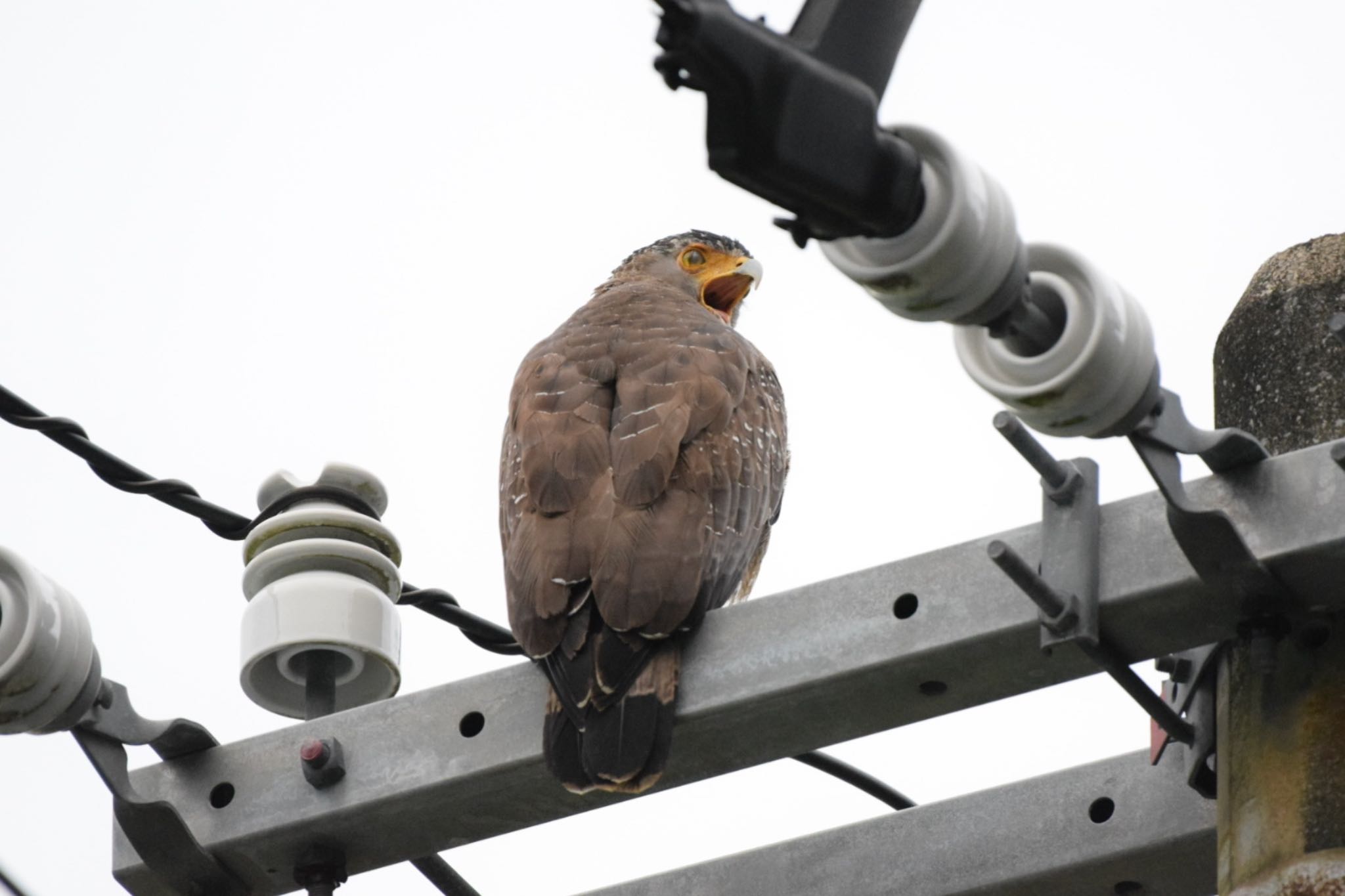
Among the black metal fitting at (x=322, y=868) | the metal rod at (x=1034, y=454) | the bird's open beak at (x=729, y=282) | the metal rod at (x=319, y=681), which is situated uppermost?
the bird's open beak at (x=729, y=282)

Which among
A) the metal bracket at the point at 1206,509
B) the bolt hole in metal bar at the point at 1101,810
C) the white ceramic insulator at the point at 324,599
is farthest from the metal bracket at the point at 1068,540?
the white ceramic insulator at the point at 324,599

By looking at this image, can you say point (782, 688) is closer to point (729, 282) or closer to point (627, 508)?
point (627, 508)

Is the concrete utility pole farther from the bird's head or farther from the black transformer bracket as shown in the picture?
the bird's head

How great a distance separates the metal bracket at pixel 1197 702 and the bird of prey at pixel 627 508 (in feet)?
2.76

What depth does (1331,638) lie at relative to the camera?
3.80m

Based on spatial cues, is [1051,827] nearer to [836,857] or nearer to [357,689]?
[836,857]

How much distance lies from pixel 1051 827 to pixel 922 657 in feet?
2.12

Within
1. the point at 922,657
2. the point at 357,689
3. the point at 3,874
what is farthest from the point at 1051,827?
the point at 3,874

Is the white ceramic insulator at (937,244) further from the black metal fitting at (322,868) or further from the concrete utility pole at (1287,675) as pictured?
the black metal fitting at (322,868)

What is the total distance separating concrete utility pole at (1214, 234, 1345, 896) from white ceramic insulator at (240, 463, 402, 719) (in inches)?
61.9

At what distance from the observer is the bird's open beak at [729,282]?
7836mm

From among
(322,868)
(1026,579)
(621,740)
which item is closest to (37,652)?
(322,868)

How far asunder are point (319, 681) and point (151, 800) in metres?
0.48

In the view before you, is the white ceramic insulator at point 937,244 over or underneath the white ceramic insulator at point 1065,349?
underneath
